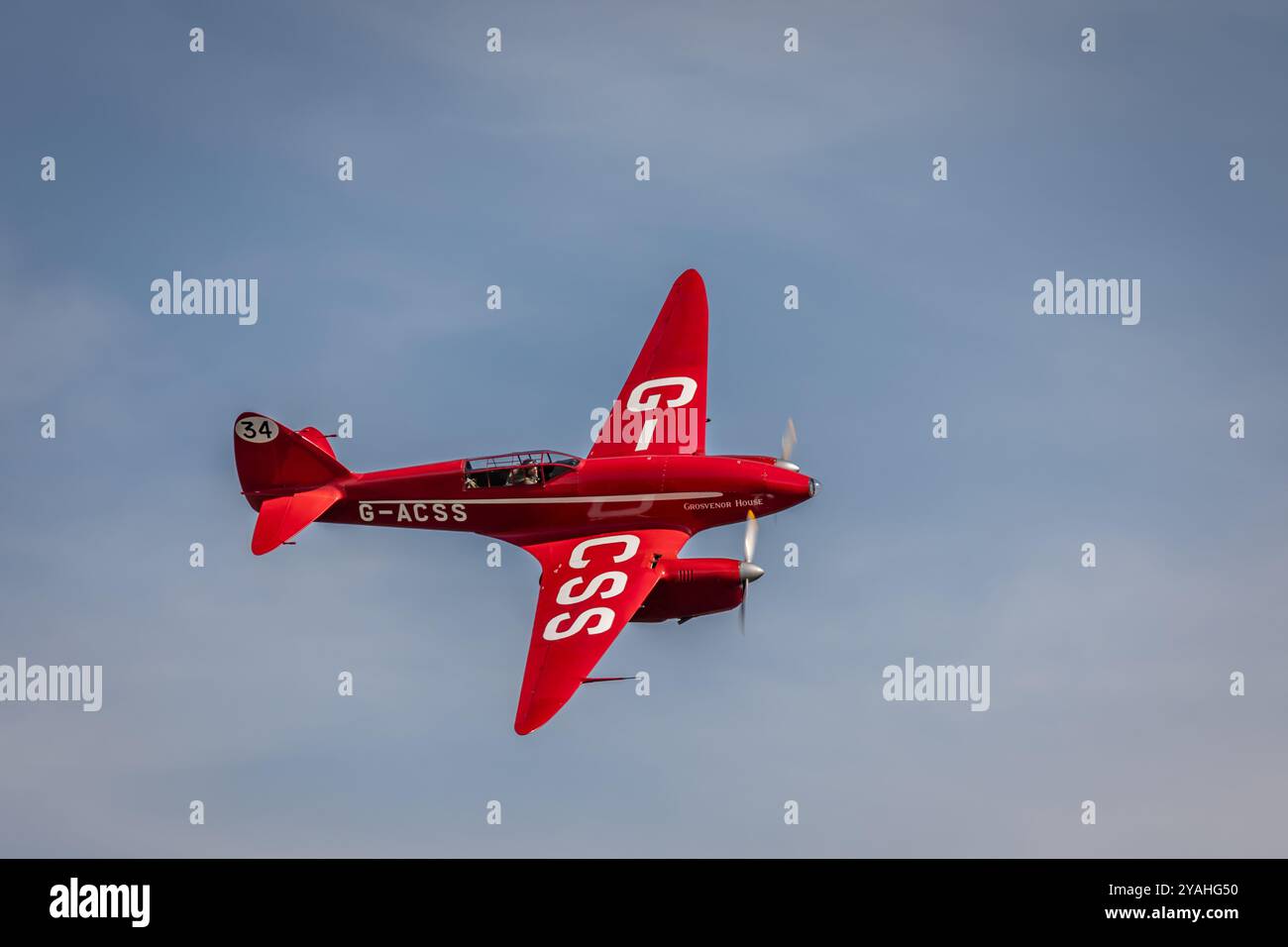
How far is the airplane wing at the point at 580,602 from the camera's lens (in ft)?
173

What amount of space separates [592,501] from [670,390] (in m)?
6.81

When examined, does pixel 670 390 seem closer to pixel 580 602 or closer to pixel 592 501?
pixel 592 501

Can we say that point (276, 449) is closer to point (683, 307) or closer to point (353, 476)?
point (353, 476)

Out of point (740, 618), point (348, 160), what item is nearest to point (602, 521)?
point (740, 618)

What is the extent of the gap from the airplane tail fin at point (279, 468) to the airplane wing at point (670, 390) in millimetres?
9546

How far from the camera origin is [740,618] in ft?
184

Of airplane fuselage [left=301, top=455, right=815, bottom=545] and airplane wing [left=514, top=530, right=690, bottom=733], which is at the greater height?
airplane fuselage [left=301, top=455, right=815, bottom=545]

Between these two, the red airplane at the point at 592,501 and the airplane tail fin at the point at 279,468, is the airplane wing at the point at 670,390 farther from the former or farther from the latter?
the airplane tail fin at the point at 279,468

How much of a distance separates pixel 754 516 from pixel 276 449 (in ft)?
56.6

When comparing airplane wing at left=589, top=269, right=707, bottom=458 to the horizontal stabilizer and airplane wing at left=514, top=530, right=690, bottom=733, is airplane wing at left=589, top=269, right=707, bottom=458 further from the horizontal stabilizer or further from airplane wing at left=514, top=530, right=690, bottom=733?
the horizontal stabilizer

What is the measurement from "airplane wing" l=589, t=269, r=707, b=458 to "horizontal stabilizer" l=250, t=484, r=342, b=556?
9.63 meters

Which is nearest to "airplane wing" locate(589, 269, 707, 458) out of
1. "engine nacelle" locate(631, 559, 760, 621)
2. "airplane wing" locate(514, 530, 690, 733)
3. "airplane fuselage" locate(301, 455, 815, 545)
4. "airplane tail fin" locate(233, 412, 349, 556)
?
"airplane fuselage" locate(301, 455, 815, 545)

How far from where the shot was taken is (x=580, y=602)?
184 ft

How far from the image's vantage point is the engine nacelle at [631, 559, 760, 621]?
55812 millimetres
